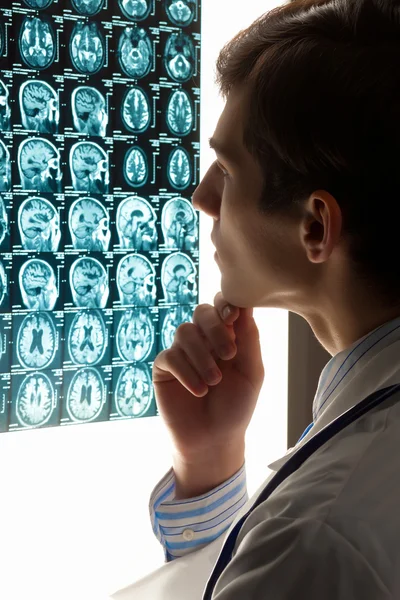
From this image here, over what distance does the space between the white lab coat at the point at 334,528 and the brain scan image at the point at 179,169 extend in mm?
894

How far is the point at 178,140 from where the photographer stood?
1328 mm

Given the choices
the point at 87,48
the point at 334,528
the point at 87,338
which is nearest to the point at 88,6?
the point at 87,48

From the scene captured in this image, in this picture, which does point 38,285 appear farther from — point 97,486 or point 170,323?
point 97,486

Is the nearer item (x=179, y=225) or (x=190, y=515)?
(x=190, y=515)

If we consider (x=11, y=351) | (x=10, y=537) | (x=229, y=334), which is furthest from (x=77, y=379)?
(x=229, y=334)

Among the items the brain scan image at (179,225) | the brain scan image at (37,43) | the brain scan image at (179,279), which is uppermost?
the brain scan image at (37,43)

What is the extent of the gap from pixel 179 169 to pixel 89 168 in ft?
0.64

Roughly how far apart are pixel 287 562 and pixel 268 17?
1.98 feet

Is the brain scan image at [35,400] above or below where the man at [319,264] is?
below

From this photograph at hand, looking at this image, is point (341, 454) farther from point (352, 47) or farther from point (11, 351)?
point (11, 351)

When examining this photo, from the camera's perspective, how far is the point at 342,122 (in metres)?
0.62

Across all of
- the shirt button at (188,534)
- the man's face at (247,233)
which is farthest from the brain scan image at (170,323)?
the man's face at (247,233)

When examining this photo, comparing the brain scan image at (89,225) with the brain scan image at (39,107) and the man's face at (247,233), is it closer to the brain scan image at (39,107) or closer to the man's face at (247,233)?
the brain scan image at (39,107)

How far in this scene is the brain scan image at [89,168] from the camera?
1223 millimetres
